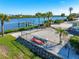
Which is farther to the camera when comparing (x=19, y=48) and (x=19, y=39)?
(x=19, y=39)

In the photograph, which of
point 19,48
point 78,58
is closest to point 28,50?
point 19,48

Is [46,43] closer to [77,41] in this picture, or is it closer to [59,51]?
[59,51]

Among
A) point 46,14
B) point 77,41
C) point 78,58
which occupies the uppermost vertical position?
point 46,14

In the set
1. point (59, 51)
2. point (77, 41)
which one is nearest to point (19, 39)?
point (59, 51)

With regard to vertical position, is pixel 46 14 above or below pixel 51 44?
above

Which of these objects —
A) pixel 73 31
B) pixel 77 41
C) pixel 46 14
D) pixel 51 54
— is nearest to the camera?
pixel 51 54

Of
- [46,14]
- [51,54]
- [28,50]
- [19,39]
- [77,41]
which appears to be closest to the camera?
[51,54]

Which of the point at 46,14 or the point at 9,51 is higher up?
the point at 46,14

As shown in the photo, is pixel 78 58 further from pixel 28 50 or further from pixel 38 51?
pixel 28 50

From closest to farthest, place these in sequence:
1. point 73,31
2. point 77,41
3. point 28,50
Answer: point 77,41
point 28,50
point 73,31
